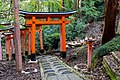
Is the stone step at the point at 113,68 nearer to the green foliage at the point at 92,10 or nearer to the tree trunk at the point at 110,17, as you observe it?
the tree trunk at the point at 110,17

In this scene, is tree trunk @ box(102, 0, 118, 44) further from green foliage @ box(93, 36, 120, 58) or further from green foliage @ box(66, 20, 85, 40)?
green foliage @ box(66, 20, 85, 40)

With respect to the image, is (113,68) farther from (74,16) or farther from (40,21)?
(74,16)

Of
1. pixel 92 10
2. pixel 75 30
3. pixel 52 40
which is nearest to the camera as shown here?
pixel 52 40

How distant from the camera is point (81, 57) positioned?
8.95 metres

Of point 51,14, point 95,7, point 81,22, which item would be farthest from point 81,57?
point 95,7

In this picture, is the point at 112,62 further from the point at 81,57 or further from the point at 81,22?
the point at 81,22

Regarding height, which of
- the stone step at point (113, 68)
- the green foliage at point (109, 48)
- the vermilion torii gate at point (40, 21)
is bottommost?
the stone step at point (113, 68)

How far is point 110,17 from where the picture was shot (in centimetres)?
805

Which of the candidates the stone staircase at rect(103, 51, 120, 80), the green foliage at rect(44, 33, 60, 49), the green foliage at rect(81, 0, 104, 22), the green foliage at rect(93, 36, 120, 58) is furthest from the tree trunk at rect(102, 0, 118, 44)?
the green foliage at rect(81, 0, 104, 22)

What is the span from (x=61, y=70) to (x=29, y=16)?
3598 millimetres

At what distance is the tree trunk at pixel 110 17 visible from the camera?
26.1 feet

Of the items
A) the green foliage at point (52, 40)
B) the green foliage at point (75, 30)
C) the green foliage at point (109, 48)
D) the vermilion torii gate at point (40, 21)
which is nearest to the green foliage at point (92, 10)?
the green foliage at point (75, 30)

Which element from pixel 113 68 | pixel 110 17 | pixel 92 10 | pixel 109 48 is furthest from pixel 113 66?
pixel 92 10

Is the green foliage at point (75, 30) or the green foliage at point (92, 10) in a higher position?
the green foliage at point (92, 10)
